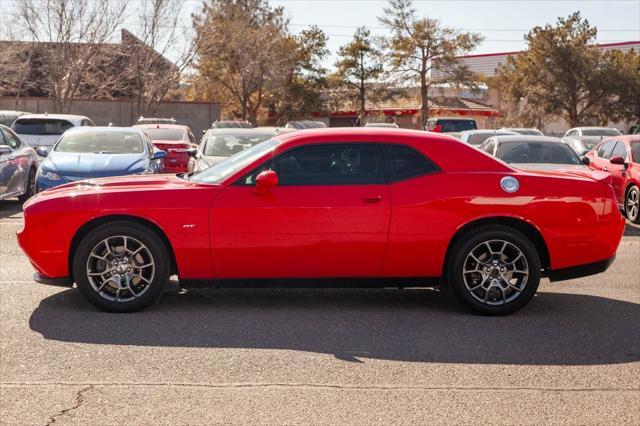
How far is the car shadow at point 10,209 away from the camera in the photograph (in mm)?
14742

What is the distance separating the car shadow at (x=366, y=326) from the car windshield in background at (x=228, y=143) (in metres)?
7.80

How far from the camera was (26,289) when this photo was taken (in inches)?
329

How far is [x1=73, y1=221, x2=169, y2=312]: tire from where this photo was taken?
7270 mm

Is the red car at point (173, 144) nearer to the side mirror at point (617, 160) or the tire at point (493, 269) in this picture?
the side mirror at point (617, 160)

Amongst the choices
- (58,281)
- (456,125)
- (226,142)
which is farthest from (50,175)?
(456,125)

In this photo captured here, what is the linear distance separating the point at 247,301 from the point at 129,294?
1.08 m

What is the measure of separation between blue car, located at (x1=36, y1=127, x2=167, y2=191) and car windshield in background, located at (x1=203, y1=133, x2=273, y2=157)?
0.95 meters

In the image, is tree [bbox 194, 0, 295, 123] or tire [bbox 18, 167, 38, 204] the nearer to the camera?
tire [bbox 18, 167, 38, 204]

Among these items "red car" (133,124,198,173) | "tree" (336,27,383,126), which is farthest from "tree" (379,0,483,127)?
"red car" (133,124,198,173)

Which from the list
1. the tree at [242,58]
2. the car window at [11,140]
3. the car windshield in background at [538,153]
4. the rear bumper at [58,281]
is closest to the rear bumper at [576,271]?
the rear bumper at [58,281]

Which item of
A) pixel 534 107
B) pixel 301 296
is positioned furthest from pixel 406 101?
pixel 301 296

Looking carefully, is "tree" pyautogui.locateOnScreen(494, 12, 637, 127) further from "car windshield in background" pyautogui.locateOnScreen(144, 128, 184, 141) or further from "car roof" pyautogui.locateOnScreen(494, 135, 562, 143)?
"car roof" pyautogui.locateOnScreen(494, 135, 562, 143)

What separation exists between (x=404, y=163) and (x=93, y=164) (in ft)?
25.7

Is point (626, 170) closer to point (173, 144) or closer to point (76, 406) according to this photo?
point (173, 144)
